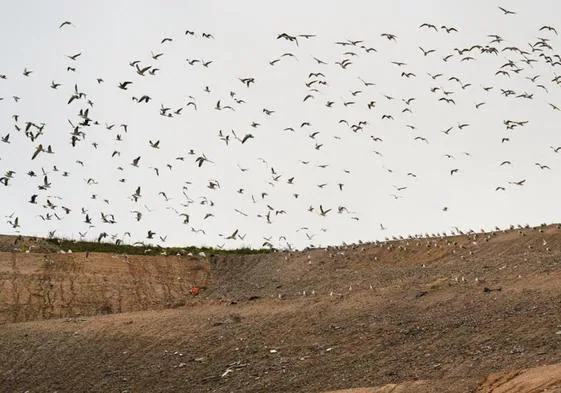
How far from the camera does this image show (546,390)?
61.0ft

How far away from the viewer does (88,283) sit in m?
40.9

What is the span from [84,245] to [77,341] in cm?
2129

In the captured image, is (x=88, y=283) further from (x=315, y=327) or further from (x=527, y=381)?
(x=527, y=381)

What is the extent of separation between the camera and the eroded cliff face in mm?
38625

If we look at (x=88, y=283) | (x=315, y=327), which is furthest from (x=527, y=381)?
(x=88, y=283)

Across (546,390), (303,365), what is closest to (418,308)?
(303,365)

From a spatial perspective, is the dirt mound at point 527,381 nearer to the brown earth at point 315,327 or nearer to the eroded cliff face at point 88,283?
the brown earth at point 315,327

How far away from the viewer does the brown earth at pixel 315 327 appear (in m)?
24.2

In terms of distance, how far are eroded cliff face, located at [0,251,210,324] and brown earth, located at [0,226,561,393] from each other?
0.09 metres

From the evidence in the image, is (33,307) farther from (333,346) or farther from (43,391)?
(333,346)

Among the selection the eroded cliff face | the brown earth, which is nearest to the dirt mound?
the brown earth

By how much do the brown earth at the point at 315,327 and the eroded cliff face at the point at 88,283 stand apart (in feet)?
0.28

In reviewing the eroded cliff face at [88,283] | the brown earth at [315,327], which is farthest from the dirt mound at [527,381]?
the eroded cliff face at [88,283]

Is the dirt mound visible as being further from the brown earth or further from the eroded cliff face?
the eroded cliff face
